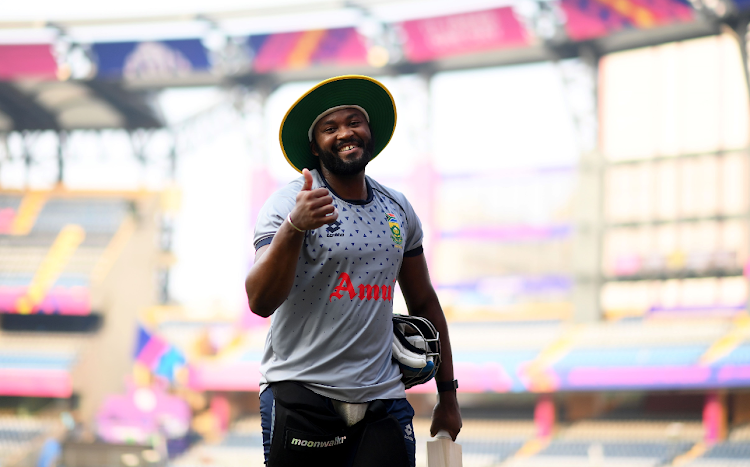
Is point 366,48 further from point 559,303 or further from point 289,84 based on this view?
point 559,303

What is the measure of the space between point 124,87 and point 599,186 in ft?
50.5

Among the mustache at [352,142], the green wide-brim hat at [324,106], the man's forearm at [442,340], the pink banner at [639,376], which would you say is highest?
the green wide-brim hat at [324,106]

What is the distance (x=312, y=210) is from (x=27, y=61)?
28136 millimetres

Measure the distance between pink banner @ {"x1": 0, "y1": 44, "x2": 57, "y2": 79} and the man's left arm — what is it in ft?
88.8

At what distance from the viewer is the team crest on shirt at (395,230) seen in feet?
7.39

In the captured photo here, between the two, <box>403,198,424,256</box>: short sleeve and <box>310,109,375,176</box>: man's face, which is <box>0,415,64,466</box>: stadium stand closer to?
<box>403,198,424,256</box>: short sleeve

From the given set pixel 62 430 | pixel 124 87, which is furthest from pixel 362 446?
pixel 124 87

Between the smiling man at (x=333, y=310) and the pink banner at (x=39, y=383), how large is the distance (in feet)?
79.0

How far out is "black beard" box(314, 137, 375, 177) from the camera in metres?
2.21

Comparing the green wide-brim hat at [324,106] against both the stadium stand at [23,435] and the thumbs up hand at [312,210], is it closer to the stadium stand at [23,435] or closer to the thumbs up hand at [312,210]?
the thumbs up hand at [312,210]

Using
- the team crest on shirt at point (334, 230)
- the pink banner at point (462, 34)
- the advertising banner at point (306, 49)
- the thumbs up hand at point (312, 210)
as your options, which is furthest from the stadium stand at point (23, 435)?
the thumbs up hand at point (312, 210)

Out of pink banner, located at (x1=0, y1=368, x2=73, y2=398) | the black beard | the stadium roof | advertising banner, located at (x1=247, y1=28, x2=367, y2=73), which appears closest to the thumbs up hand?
the black beard

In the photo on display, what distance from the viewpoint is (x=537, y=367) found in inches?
834

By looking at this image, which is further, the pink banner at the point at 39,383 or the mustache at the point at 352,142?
the pink banner at the point at 39,383
